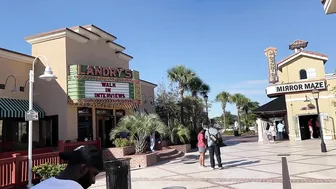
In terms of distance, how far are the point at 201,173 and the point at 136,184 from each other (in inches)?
106

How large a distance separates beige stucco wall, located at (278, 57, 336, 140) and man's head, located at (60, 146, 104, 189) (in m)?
28.4

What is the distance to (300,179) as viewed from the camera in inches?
373

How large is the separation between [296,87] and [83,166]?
28.4m

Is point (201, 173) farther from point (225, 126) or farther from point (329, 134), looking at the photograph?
point (225, 126)

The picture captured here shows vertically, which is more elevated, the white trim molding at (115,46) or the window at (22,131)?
the white trim molding at (115,46)

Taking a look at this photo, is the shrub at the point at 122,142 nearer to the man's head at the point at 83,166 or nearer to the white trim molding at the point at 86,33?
the white trim molding at the point at 86,33

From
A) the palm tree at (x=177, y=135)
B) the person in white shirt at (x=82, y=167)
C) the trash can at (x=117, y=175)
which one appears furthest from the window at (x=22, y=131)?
the person in white shirt at (x=82, y=167)

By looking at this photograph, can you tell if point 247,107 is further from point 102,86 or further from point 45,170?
point 45,170

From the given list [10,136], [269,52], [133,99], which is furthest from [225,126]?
[10,136]

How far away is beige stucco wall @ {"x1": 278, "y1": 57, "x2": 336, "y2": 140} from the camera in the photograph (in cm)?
2666

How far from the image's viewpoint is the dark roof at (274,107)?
29500 mm

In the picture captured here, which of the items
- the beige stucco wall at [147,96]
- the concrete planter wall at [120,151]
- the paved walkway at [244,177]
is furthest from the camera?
the beige stucco wall at [147,96]

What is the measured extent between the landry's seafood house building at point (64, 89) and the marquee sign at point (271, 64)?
15.8m

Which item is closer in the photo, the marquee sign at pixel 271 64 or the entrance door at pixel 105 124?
the entrance door at pixel 105 124
